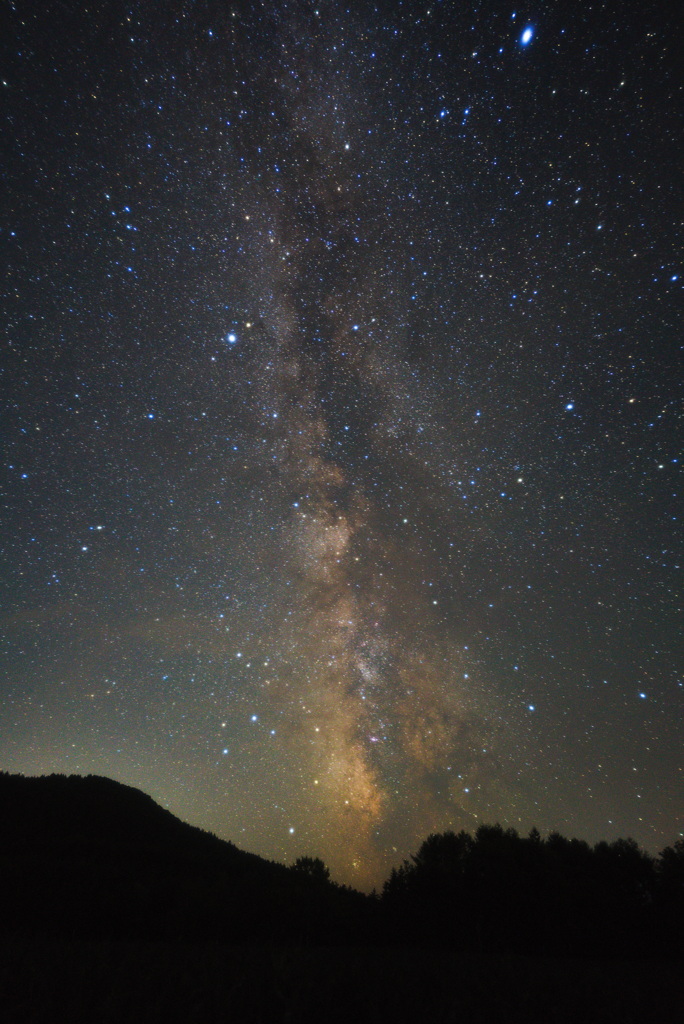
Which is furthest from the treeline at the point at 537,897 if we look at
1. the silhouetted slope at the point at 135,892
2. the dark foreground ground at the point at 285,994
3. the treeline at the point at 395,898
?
the dark foreground ground at the point at 285,994

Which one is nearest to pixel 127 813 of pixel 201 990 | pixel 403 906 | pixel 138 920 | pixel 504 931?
pixel 138 920

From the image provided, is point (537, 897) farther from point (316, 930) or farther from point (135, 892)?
point (135, 892)

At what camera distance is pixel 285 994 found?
191 inches

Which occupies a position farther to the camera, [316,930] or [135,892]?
[135,892]

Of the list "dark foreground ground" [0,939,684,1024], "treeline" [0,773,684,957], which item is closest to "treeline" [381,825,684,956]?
"treeline" [0,773,684,957]

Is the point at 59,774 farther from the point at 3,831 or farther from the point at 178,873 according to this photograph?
the point at 178,873

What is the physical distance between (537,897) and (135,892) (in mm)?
15407

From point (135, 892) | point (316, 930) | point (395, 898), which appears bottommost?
point (316, 930)

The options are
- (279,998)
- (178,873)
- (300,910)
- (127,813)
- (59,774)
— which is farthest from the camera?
(59,774)

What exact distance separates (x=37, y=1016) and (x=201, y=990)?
1626 millimetres

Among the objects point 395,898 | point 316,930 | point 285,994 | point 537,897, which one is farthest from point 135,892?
point 537,897

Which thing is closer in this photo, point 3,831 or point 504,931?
point 504,931

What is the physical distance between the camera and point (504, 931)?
1589 cm

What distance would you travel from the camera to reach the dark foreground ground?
4.38 m
